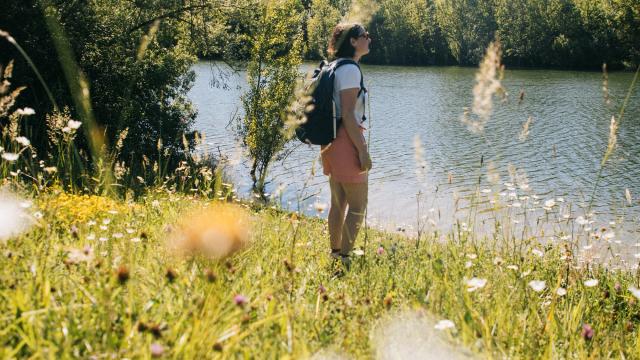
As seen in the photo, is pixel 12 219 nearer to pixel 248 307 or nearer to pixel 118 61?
pixel 248 307

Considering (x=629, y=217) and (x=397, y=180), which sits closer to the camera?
(x=629, y=217)

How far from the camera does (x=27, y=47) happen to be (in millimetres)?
11695

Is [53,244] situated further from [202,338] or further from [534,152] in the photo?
[534,152]

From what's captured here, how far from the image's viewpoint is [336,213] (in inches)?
184

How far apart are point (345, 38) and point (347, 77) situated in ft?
1.12

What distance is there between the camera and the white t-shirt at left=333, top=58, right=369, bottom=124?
4316mm

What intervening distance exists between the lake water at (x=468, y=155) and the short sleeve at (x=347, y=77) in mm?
1090

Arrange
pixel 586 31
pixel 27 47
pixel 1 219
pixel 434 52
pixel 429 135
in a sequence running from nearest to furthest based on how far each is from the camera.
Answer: pixel 1 219
pixel 27 47
pixel 429 135
pixel 586 31
pixel 434 52

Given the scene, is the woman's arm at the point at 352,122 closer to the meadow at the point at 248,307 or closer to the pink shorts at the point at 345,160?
the pink shorts at the point at 345,160

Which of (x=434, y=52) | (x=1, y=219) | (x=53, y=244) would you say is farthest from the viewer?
(x=434, y=52)

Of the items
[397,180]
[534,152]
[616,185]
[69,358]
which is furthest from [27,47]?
[534,152]

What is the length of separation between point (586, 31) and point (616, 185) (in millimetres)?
45679

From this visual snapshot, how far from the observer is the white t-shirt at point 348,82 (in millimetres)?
4316

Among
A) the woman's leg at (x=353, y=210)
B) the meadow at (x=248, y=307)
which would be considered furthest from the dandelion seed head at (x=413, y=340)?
the woman's leg at (x=353, y=210)
